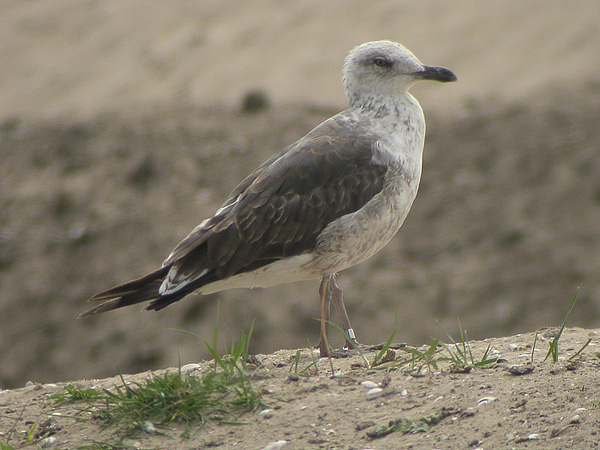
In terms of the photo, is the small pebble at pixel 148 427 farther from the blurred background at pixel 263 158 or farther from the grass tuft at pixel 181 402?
the blurred background at pixel 263 158

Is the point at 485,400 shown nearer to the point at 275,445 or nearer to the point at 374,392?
the point at 374,392

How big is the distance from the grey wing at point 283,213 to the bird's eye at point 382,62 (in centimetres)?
81

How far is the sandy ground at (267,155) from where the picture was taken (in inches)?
471

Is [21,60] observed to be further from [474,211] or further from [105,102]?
[474,211]

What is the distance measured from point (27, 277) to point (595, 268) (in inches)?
302

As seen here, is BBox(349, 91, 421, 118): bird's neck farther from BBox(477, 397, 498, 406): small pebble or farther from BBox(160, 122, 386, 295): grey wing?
BBox(477, 397, 498, 406): small pebble

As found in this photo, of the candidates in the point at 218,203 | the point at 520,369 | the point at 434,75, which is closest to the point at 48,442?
the point at 520,369

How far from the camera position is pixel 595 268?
38.3 ft

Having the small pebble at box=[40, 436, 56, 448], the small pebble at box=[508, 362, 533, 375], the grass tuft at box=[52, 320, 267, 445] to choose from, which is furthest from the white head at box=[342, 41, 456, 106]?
the small pebble at box=[40, 436, 56, 448]

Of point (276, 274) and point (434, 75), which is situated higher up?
point (434, 75)

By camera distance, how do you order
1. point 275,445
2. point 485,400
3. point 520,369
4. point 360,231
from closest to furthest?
point 275,445, point 485,400, point 520,369, point 360,231

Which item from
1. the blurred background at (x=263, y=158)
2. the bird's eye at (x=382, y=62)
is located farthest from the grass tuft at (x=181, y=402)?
the blurred background at (x=263, y=158)

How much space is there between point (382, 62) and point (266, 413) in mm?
2980

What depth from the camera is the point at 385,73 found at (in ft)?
22.3
